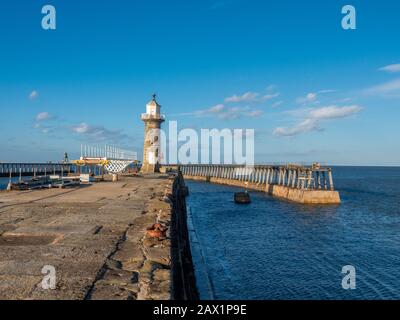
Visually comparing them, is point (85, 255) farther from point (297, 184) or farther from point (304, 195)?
point (297, 184)

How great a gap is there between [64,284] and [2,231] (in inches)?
187

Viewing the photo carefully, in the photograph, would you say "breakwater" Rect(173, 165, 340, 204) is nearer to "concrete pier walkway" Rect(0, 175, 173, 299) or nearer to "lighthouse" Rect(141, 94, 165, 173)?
"lighthouse" Rect(141, 94, 165, 173)

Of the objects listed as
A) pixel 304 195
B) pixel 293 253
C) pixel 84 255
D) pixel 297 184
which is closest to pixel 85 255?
pixel 84 255

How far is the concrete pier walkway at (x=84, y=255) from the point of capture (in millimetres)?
5547

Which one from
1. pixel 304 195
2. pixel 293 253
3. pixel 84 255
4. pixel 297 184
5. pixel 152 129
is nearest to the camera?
pixel 84 255

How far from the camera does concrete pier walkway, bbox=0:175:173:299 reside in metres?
5.55

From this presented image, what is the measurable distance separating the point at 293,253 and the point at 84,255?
54.2 feet

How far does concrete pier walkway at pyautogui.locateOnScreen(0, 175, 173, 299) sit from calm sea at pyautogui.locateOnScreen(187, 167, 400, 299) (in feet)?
20.1

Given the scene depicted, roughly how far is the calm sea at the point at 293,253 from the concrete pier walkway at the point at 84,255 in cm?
613

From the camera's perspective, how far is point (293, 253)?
21.6m

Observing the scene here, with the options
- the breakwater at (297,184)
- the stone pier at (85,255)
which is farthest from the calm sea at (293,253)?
the breakwater at (297,184)

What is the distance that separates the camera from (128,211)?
1365 centimetres
